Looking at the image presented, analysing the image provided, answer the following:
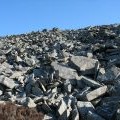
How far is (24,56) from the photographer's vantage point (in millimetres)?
24797

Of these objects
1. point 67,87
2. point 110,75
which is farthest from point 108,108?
point 110,75

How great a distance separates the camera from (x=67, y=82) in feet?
58.7

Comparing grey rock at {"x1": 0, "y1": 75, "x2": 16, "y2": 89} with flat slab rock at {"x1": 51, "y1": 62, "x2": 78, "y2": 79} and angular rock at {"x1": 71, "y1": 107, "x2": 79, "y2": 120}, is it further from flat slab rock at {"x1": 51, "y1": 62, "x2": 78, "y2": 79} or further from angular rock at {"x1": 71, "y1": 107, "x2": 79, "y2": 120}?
angular rock at {"x1": 71, "y1": 107, "x2": 79, "y2": 120}

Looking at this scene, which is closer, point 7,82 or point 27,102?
point 27,102

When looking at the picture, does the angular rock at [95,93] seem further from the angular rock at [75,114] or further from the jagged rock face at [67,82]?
the angular rock at [75,114]

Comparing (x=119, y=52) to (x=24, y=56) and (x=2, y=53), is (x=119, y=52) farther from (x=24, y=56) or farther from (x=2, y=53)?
(x=2, y=53)

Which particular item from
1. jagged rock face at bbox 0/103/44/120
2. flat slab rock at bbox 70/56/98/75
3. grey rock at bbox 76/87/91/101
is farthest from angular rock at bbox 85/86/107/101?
flat slab rock at bbox 70/56/98/75

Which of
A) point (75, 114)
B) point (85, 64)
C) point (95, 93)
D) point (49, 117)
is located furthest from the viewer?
point (85, 64)

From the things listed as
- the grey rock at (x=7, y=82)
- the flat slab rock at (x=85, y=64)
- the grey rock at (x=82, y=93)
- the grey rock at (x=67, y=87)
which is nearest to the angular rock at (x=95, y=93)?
the grey rock at (x=82, y=93)

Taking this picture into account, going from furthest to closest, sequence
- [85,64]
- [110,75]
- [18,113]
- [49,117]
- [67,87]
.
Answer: [85,64], [110,75], [67,87], [18,113], [49,117]

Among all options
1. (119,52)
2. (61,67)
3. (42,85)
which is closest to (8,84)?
(42,85)

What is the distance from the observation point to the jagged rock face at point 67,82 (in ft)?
49.5

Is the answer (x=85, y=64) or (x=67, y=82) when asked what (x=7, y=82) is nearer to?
(x=67, y=82)

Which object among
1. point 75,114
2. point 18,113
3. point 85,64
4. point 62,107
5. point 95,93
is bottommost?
point 18,113
